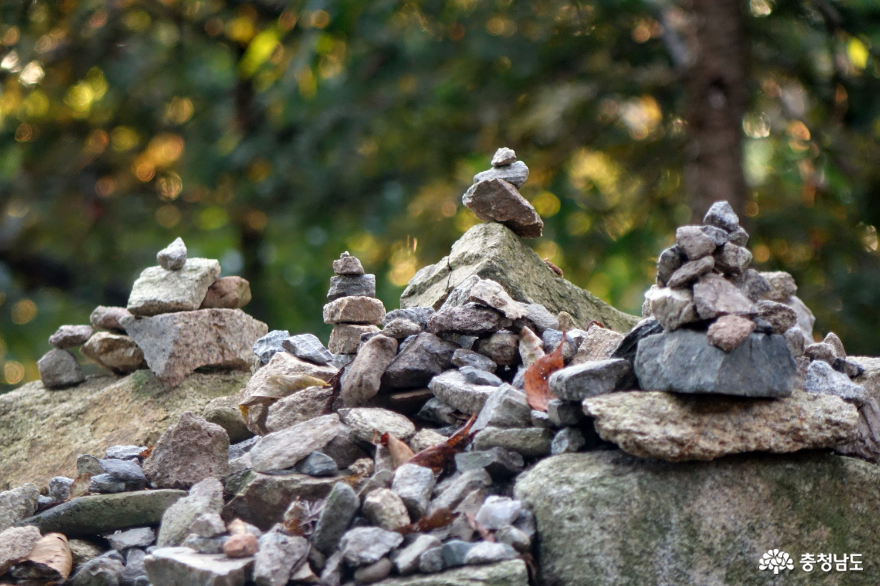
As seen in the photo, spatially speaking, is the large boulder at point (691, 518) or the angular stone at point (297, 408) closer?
the large boulder at point (691, 518)

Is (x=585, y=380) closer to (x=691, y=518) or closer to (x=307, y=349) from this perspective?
(x=691, y=518)

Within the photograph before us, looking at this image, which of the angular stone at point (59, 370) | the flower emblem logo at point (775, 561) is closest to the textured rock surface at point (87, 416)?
the angular stone at point (59, 370)

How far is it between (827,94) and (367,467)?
3.47 m

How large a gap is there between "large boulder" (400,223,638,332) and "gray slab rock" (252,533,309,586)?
63 cm

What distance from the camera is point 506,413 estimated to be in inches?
48.1

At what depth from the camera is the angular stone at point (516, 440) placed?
1.19 metres

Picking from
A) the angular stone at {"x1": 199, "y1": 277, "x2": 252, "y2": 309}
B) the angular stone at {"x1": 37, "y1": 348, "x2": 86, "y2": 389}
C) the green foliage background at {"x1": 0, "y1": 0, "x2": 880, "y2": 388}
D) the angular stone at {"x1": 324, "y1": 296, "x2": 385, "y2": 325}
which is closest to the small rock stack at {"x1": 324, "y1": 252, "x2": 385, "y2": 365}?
the angular stone at {"x1": 324, "y1": 296, "x2": 385, "y2": 325}

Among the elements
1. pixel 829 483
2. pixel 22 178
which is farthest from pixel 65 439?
pixel 22 178

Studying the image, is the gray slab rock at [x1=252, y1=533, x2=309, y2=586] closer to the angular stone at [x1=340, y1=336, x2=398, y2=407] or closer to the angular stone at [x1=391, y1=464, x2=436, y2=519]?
the angular stone at [x1=391, y1=464, x2=436, y2=519]

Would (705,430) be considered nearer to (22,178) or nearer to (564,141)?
(564,141)

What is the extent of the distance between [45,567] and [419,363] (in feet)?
1.96

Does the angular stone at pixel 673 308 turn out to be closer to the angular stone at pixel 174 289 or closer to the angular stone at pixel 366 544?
the angular stone at pixel 366 544

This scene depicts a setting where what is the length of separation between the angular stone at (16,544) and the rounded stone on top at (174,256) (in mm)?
693

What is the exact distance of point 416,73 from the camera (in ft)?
16.0
